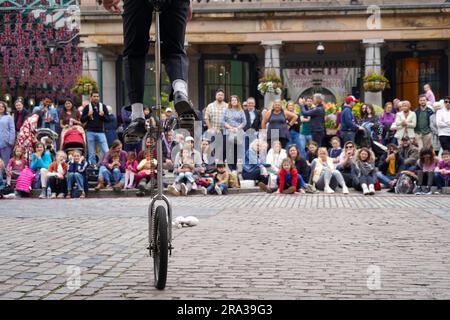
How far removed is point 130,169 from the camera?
17375mm

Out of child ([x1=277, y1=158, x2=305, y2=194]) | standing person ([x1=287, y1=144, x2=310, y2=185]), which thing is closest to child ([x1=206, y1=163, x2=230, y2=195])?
child ([x1=277, y1=158, x2=305, y2=194])

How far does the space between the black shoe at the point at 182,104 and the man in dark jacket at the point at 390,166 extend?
1275cm

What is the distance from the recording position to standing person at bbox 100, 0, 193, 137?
17.6 feet

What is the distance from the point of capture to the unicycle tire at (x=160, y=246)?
201 inches

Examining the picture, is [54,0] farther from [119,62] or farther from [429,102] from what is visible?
[429,102]

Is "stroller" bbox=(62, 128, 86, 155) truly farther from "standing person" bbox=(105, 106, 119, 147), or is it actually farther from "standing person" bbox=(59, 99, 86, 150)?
"standing person" bbox=(105, 106, 119, 147)

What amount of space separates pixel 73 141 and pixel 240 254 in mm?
11503

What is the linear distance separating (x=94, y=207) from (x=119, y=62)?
21.1 meters

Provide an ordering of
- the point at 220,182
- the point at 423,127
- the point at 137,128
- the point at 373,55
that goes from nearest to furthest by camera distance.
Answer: the point at 137,128 < the point at 220,182 < the point at 423,127 < the point at 373,55

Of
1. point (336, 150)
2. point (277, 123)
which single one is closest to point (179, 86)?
point (277, 123)

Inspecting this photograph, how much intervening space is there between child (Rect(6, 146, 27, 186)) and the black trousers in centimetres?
1275

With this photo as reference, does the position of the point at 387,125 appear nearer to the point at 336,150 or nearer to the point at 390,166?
the point at 390,166

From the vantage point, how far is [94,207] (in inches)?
527

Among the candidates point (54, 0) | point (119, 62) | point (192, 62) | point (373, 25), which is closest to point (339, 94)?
point (373, 25)
